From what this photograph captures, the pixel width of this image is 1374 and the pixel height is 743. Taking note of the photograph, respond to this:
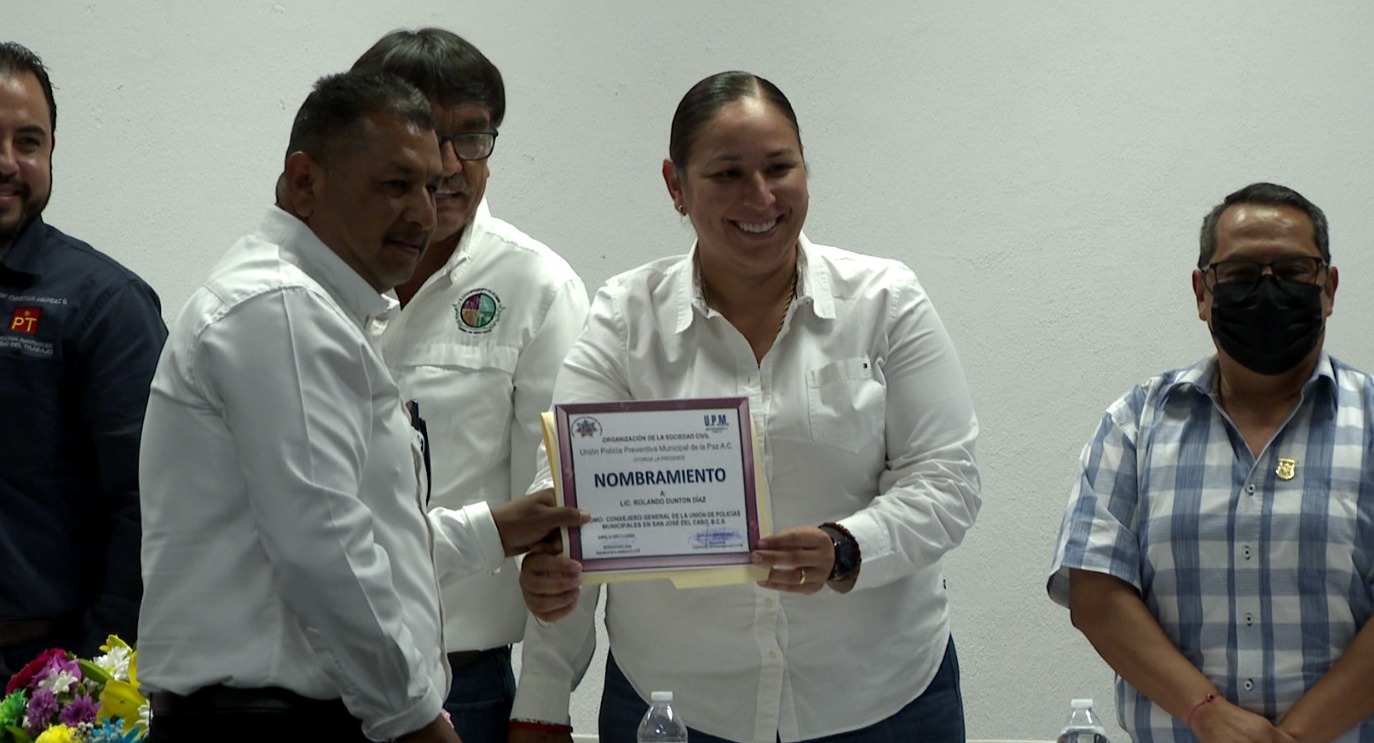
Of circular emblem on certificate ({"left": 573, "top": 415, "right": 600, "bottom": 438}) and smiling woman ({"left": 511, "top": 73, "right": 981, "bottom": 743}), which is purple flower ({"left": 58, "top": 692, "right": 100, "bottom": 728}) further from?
circular emblem on certificate ({"left": 573, "top": 415, "right": 600, "bottom": 438})

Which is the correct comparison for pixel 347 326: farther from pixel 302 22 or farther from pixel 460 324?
pixel 302 22

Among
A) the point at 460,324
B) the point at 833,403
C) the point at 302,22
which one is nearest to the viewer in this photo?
the point at 833,403

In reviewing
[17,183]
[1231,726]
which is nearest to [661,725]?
[1231,726]

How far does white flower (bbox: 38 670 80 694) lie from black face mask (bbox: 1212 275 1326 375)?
75.9 inches

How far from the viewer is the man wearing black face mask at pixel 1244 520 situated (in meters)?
2.44

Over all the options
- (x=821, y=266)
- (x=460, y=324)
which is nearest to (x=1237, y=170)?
(x=821, y=266)

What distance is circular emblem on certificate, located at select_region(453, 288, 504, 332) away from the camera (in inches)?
97.7

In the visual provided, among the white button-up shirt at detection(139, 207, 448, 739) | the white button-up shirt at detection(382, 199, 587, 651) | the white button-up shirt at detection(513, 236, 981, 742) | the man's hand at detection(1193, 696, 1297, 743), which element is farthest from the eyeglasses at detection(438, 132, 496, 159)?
the man's hand at detection(1193, 696, 1297, 743)

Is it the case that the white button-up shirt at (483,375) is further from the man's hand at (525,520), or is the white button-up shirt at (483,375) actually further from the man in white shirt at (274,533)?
the man in white shirt at (274,533)

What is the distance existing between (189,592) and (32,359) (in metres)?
1.18

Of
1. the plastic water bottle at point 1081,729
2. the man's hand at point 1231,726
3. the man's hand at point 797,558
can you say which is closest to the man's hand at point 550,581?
the man's hand at point 797,558

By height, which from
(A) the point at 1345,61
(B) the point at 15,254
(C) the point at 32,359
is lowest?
(C) the point at 32,359

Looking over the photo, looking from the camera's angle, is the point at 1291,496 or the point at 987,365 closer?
the point at 1291,496

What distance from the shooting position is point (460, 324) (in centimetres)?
248
